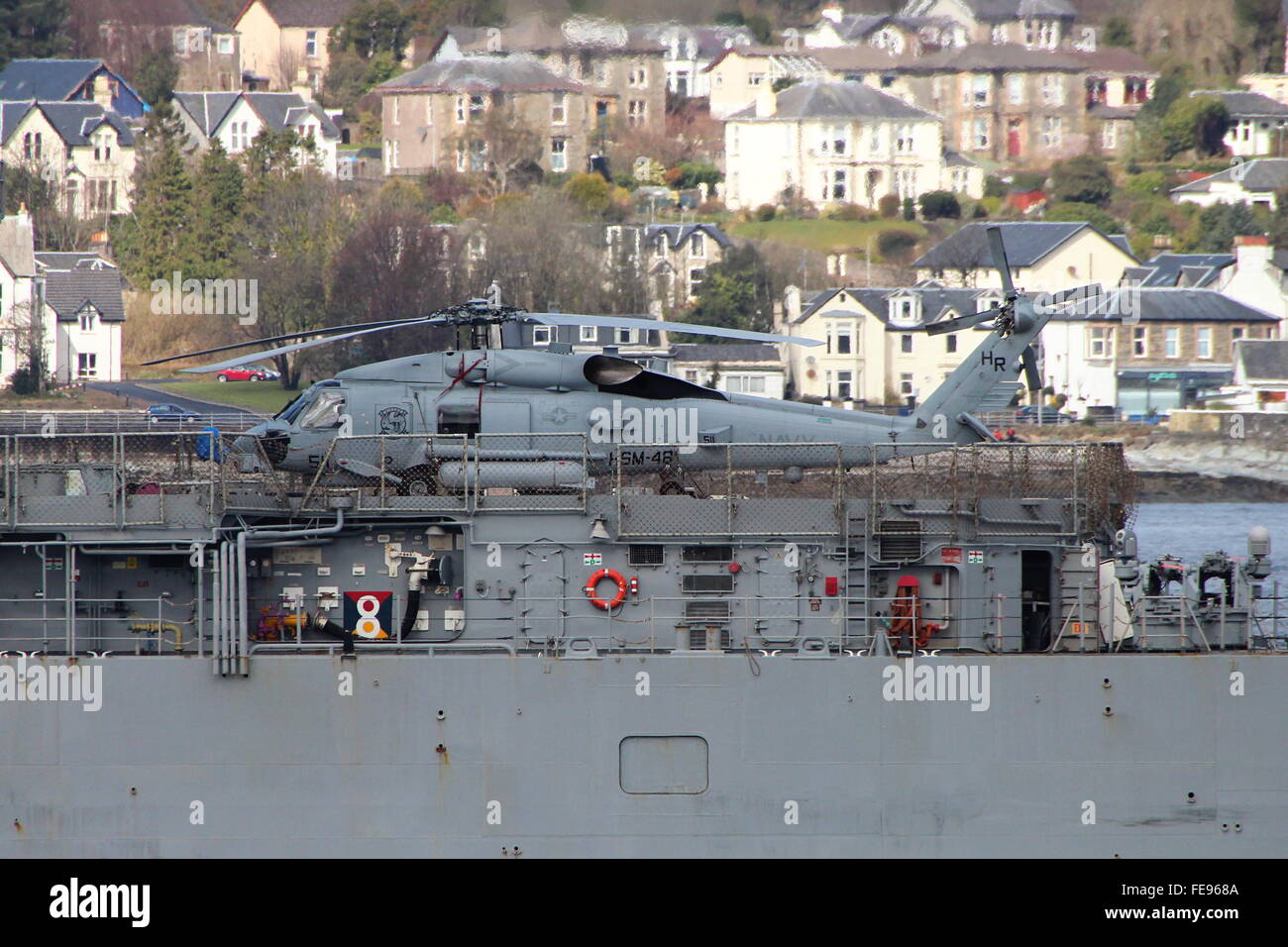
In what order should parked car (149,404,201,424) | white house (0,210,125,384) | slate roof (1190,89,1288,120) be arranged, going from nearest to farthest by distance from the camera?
parked car (149,404,201,424)
white house (0,210,125,384)
slate roof (1190,89,1288,120)

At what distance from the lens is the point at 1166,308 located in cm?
8000

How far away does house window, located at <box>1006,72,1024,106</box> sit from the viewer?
387 ft

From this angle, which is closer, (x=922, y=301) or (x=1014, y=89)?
(x=922, y=301)

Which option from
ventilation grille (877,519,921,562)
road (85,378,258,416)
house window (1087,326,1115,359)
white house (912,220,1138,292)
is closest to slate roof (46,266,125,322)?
road (85,378,258,416)

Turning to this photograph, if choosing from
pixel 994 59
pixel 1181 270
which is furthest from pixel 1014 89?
pixel 1181 270

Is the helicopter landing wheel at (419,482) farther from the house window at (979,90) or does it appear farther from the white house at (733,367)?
the house window at (979,90)

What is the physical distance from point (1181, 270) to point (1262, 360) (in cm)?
905

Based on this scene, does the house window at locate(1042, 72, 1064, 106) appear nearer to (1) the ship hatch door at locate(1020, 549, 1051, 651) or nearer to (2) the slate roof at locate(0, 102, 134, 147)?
(2) the slate roof at locate(0, 102, 134, 147)

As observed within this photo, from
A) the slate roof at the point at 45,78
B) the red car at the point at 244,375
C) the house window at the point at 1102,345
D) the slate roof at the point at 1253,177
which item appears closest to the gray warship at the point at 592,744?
the red car at the point at 244,375

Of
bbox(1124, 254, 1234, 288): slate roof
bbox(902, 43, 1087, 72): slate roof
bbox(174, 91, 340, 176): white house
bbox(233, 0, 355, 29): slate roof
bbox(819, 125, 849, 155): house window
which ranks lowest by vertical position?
bbox(1124, 254, 1234, 288): slate roof

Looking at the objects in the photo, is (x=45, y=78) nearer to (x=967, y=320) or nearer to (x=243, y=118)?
(x=243, y=118)

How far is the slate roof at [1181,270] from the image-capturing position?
84.9 meters

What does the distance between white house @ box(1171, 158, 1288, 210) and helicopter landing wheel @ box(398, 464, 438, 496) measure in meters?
87.1

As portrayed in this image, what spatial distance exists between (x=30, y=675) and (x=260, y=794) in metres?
2.85
